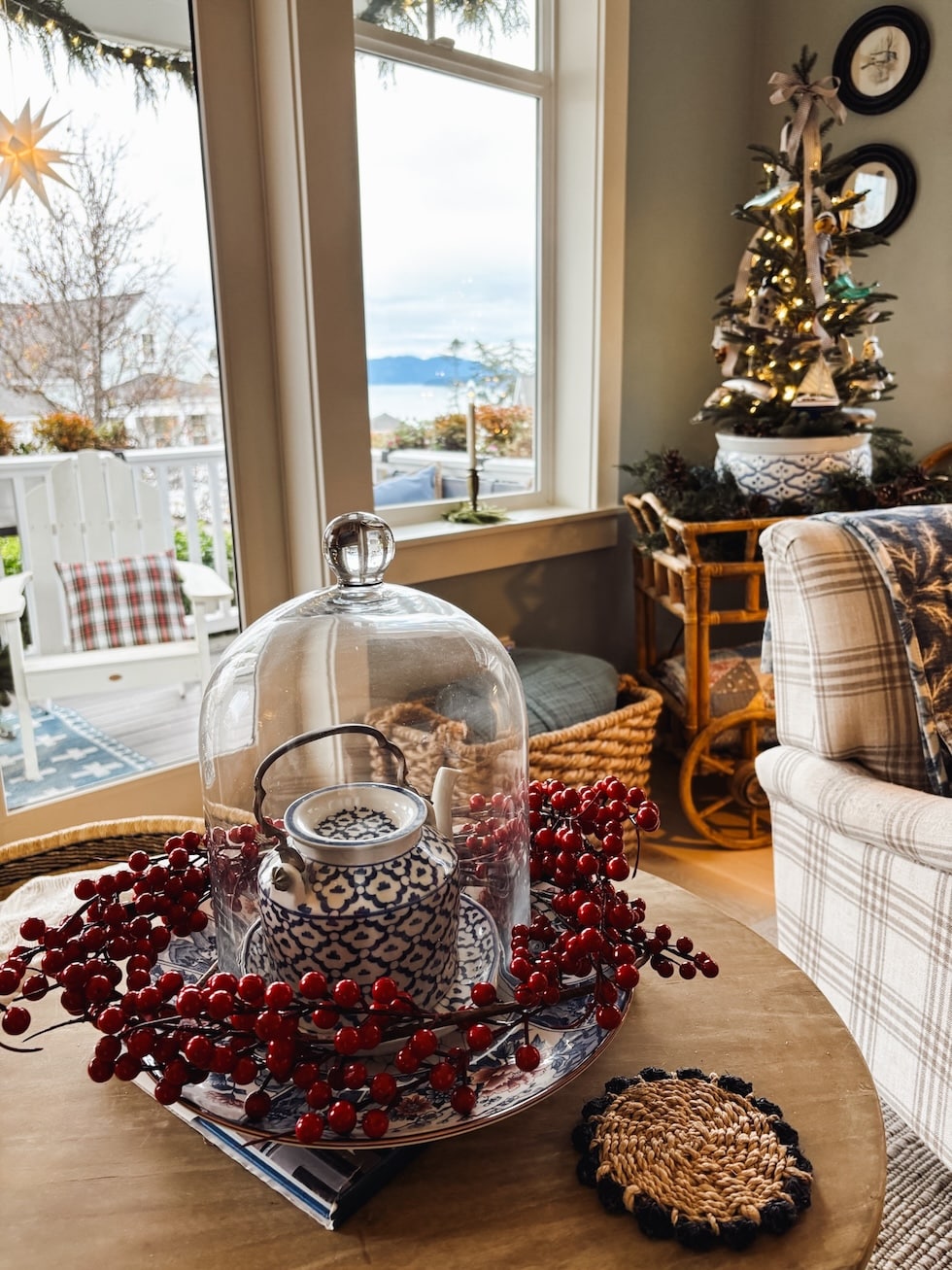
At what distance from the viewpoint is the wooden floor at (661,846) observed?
2.03m

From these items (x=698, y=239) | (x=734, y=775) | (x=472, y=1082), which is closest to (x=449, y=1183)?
(x=472, y=1082)

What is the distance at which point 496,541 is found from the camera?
2.51 metres

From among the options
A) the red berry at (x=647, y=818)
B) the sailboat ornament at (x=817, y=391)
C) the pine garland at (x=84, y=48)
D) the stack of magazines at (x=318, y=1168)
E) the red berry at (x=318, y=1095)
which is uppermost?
the pine garland at (x=84, y=48)

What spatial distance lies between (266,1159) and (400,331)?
205 cm

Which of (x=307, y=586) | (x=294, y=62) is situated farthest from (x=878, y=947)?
(x=294, y=62)

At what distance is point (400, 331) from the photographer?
2381 millimetres

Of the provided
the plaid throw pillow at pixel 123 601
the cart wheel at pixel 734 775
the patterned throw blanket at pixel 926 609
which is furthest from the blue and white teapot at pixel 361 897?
the cart wheel at pixel 734 775

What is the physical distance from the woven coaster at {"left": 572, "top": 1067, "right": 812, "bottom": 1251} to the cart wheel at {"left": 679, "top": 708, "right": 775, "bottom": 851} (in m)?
1.60

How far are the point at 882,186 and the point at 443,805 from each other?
260 cm

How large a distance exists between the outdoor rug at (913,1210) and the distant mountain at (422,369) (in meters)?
1.86

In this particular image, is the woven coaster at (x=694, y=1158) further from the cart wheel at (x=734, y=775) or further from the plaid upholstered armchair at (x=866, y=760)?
the cart wheel at (x=734, y=775)

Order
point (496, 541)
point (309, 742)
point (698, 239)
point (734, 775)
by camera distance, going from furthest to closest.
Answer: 1. point (698, 239)
2. point (496, 541)
3. point (734, 775)
4. point (309, 742)

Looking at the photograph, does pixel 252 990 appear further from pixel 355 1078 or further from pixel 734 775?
pixel 734 775

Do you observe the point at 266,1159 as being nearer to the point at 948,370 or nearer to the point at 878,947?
the point at 878,947
